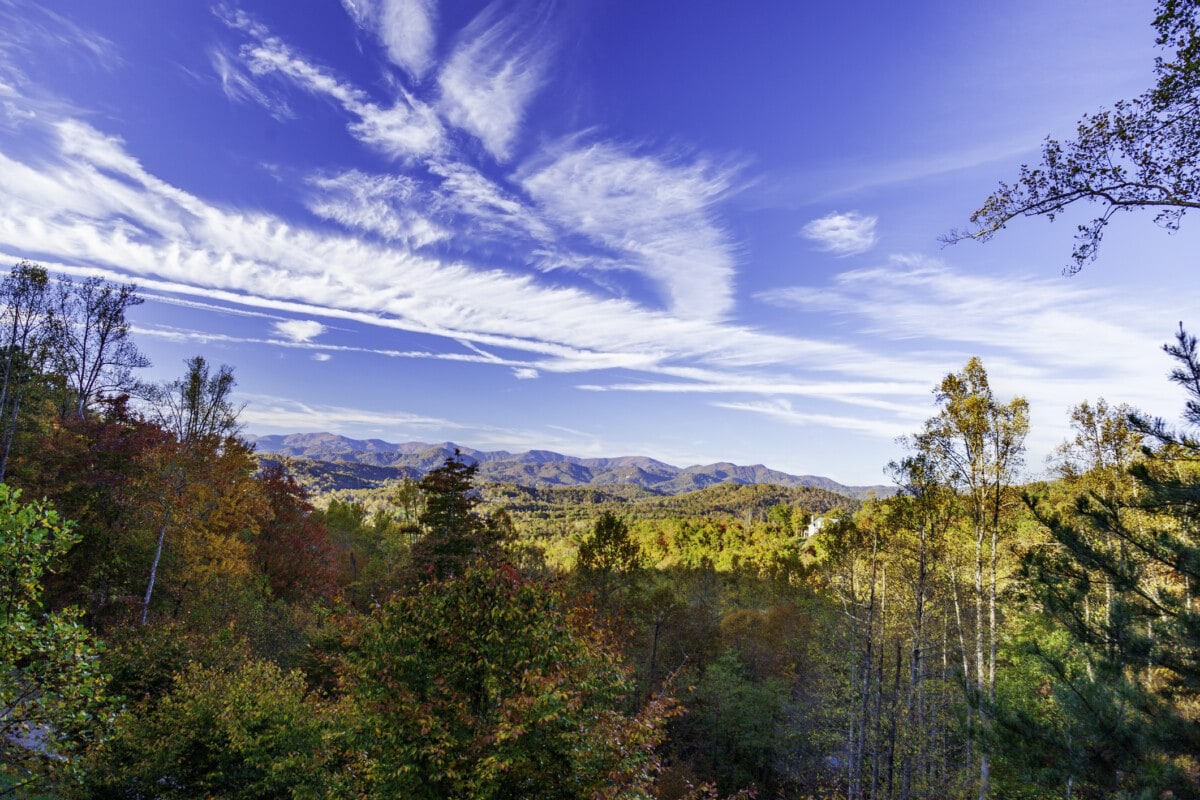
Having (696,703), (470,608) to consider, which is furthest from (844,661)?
(470,608)

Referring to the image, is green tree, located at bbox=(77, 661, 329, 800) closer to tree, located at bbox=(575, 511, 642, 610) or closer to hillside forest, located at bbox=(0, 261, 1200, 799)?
hillside forest, located at bbox=(0, 261, 1200, 799)

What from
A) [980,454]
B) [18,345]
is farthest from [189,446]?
[980,454]

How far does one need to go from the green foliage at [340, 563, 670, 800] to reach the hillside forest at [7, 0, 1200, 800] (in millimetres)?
43

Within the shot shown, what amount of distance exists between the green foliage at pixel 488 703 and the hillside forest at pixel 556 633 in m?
0.04

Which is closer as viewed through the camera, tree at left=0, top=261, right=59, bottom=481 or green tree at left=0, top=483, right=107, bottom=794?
green tree at left=0, top=483, right=107, bottom=794

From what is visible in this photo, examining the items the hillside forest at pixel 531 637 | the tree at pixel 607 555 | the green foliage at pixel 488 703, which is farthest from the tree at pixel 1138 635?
the tree at pixel 607 555

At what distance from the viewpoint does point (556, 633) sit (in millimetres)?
7820

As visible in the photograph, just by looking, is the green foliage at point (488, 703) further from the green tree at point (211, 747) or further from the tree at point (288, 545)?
the tree at point (288, 545)

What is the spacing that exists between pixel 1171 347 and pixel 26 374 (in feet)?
109

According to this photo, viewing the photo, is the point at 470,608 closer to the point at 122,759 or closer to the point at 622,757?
the point at 622,757

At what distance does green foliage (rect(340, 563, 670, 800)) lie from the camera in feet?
21.7

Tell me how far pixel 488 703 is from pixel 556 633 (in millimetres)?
1303

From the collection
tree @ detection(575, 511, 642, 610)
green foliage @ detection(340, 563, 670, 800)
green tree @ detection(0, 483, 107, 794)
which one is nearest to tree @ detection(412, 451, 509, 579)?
tree @ detection(575, 511, 642, 610)

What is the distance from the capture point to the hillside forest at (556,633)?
654 cm
